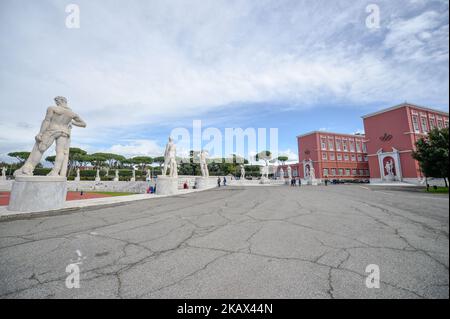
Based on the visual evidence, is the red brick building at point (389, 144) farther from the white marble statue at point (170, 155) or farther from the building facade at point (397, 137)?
the white marble statue at point (170, 155)

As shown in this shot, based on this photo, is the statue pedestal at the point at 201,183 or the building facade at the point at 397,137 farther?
the building facade at the point at 397,137

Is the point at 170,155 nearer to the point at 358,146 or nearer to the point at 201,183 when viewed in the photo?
the point at 201,183

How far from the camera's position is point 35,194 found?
750 centimetres

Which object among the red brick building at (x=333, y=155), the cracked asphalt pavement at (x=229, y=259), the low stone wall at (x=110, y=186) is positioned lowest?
the cracked asphalt pavement at (x=229, y=259)

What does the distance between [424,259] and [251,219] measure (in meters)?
3.83

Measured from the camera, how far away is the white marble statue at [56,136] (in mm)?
8383

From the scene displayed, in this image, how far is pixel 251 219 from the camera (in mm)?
6082

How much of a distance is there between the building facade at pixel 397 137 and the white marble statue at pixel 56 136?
4064cm

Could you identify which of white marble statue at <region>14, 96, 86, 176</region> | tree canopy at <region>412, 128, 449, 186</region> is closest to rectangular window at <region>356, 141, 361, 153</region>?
tree canopy at <region>412, 128, 449, 186</region>

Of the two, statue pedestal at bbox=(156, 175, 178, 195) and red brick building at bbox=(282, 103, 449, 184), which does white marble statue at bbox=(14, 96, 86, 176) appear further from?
red brick building at bbox=(282, 103, 449, 184)

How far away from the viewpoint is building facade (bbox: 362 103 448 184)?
1224 inches

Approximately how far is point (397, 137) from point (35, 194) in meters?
44.3

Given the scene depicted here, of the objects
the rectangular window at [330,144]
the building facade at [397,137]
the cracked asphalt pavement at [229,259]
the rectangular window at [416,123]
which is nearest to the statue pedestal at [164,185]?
the cracked asphalt pavement at [229,259]

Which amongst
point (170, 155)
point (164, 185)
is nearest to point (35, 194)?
point (164, 185)
